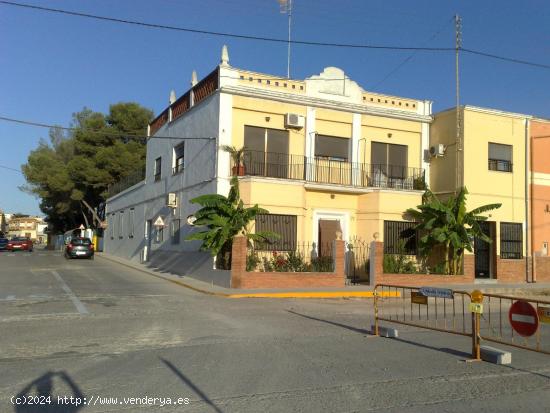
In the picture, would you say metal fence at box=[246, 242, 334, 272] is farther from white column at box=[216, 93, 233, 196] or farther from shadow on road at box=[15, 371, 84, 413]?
shadow on road at box=[15, 371, 84, 413]

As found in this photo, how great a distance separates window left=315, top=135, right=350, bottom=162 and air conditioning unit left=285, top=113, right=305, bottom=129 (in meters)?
1.22

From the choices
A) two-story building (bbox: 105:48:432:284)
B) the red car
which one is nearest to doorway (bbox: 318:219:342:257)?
two-story building (bbox: 105:48:432:284)

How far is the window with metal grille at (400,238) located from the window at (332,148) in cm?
342

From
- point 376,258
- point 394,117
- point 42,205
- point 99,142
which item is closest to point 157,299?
point 376,258

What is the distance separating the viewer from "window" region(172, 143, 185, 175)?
26047 millimetres

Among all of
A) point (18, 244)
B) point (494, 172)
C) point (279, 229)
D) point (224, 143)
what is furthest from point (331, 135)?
point (18, 244)

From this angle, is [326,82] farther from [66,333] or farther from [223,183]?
[66,333]

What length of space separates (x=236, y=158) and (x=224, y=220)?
3.03 meters

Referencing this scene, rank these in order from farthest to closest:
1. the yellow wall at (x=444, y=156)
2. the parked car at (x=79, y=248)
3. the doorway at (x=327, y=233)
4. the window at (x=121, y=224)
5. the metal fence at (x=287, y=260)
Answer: the window at (x=121, y=224) → the parked car at (x=79, y=248) → the yellow wall at (x=444, y=156) → the doorway at (x=327, y=233) → the metal fence at (x=287, y=260)

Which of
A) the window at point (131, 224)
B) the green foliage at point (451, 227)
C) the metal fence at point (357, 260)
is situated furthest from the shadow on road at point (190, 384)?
the window at point (131, 224)

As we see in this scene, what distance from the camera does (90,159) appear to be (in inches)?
1911

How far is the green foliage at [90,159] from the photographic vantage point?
4772 centimetres

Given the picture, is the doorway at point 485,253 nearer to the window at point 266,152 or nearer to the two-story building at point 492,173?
the two-story building at point 492,173

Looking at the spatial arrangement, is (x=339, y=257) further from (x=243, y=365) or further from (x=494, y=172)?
(x=243, y=365)
